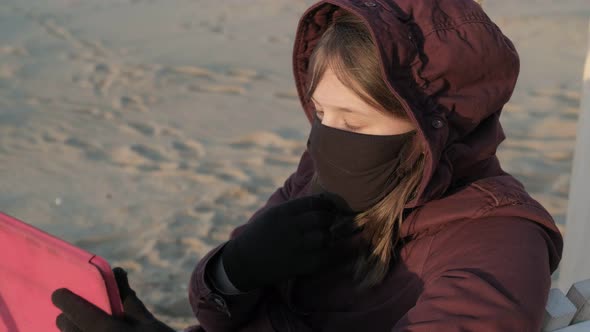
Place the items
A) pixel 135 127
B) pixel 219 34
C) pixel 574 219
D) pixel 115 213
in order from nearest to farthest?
pixel 574 219, pixel 115 213, pixel 135 127, pixel 219 34

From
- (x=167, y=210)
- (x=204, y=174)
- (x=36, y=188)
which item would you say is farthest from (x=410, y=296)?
(x=36, y=188)

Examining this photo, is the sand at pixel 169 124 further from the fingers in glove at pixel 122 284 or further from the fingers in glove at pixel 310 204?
the fingers in glove at pixel 310 204

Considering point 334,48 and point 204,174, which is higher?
point 334,48

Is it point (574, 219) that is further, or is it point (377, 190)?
point (574, 219)

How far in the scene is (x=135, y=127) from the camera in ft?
17.2

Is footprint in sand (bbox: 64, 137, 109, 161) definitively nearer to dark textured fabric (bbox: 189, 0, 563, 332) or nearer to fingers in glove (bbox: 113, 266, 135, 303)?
fingers in glove (bbox: 113, 266, 135, 303)

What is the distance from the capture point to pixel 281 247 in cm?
150

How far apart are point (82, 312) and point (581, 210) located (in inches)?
60.3

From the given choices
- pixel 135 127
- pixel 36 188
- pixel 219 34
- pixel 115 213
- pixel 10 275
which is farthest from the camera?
pixel 219 34

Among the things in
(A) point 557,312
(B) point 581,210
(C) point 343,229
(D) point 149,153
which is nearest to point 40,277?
(C) point 343,229

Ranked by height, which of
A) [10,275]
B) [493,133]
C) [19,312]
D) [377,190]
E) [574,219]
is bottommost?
[574,219]

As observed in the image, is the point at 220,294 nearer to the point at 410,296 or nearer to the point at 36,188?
the point at 410,296

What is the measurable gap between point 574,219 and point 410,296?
956 millimetres

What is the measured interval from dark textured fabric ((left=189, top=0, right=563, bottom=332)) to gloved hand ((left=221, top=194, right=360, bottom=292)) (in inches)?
3.0
